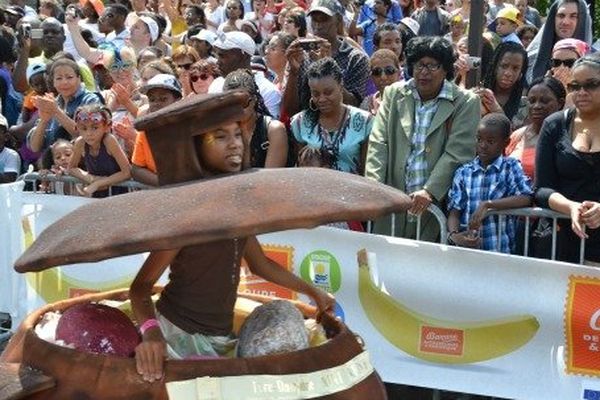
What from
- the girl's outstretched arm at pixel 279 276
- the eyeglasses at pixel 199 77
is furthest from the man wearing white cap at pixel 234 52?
the girl's outstretched arm at pixel 279 276

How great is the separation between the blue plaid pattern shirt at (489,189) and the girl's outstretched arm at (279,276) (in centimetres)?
182

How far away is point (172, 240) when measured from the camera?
3756 mm

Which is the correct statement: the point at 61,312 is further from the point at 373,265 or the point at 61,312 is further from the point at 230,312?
the point at 373,265

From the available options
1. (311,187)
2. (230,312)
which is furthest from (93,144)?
(311,187)

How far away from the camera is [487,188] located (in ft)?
21.6

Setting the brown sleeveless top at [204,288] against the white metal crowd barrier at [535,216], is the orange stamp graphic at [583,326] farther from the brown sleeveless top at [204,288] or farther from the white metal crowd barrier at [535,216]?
the brown sleeveless top at [204,288]

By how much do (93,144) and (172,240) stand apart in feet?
13.5

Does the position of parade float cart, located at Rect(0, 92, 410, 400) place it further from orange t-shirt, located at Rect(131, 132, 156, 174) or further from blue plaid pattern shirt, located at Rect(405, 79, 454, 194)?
orange t-shirt, located at Rect(131, 132, 156, 174)

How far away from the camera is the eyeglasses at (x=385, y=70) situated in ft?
28.0

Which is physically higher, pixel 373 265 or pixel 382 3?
pixel 382 3

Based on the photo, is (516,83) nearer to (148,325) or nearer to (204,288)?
(204,288)

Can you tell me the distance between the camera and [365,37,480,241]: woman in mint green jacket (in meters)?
6.86

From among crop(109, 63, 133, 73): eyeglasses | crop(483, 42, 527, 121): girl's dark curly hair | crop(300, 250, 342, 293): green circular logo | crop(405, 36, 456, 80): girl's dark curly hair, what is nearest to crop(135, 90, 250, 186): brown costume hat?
crop(300, 250, 342, 293): green circular logo

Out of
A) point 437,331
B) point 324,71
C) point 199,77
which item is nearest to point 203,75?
point 199,77
